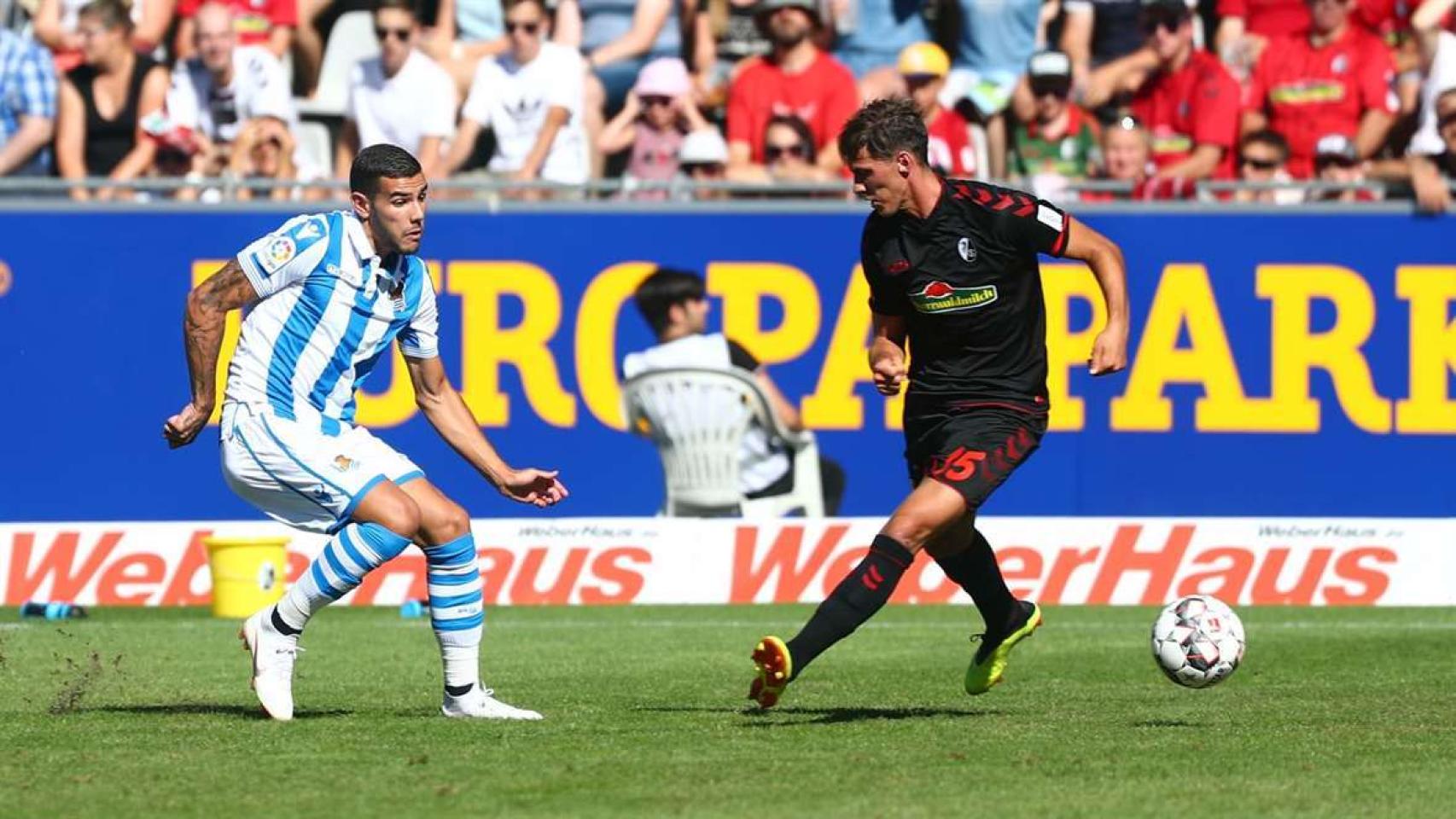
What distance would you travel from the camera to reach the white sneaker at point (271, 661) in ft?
31.2

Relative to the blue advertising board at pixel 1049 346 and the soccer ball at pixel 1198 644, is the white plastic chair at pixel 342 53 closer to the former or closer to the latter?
the blue advertising board at pixel 1049 346

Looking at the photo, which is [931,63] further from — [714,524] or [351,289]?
[351,289]

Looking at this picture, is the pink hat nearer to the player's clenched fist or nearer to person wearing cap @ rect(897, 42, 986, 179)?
person wearing cap @ rect(897, 42, 986, 179)

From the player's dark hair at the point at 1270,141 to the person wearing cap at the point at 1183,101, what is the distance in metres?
0.17

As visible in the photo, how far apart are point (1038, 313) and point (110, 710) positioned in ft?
12.9

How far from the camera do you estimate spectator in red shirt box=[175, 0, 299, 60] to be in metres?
18.5

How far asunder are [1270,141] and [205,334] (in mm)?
10105

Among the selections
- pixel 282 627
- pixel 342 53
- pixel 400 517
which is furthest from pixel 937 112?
pixel 282 627

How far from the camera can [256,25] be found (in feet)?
60.7

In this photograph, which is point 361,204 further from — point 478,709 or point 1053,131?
point 1053,131

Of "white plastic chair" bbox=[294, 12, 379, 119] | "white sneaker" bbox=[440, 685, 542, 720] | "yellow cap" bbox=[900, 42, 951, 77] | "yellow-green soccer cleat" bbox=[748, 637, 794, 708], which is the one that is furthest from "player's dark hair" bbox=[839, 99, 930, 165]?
"white plastic chair" bbox=[294, 12, 379, 119]

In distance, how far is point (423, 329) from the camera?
9.74 meters

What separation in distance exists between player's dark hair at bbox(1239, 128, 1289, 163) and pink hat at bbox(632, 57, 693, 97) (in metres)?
3.88

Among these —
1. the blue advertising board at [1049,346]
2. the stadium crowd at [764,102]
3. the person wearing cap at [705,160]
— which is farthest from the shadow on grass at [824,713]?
the person wearing cap at [705,160]
